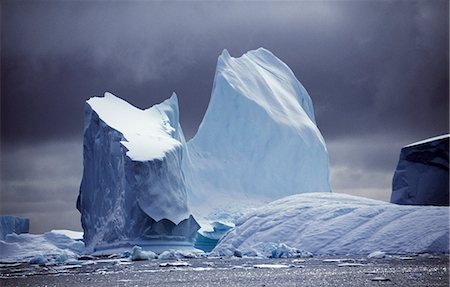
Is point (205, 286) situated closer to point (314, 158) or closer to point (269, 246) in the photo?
point (269, 246)

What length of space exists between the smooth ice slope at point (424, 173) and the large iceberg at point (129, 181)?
29.0 feet

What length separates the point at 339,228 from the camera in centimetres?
2295

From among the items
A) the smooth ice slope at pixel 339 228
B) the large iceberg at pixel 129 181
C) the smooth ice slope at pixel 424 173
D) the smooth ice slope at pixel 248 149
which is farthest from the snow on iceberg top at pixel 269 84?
the smooth ice slope at pixel 424 173

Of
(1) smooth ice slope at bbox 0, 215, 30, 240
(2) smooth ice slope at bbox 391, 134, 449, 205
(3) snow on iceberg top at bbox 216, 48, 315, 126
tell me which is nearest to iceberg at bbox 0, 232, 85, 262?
(1) smooth ice slope at bbox 0, 215, 30, 240

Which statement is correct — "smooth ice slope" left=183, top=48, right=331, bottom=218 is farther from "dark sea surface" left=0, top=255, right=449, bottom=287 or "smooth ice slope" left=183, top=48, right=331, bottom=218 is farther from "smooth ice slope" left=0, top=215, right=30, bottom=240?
"dark sea surface" left=0, top=255, right=449, bottom=287

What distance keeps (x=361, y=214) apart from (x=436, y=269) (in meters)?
8.02

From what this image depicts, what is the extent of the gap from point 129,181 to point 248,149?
13505 millimetres

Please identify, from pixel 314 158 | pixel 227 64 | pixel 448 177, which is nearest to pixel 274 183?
pixel 314 158

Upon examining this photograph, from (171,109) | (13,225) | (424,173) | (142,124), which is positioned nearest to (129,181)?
(142,124)

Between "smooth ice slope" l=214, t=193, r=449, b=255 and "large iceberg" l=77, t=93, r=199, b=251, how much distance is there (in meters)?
2.82

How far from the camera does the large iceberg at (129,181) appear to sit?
27078mm

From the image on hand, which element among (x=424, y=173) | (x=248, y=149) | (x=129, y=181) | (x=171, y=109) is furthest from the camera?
(x=248, y=149)

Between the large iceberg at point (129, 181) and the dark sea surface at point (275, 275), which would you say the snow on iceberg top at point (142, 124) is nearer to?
the large iceberg at point (129, 181)

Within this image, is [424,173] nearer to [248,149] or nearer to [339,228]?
[339,228]
